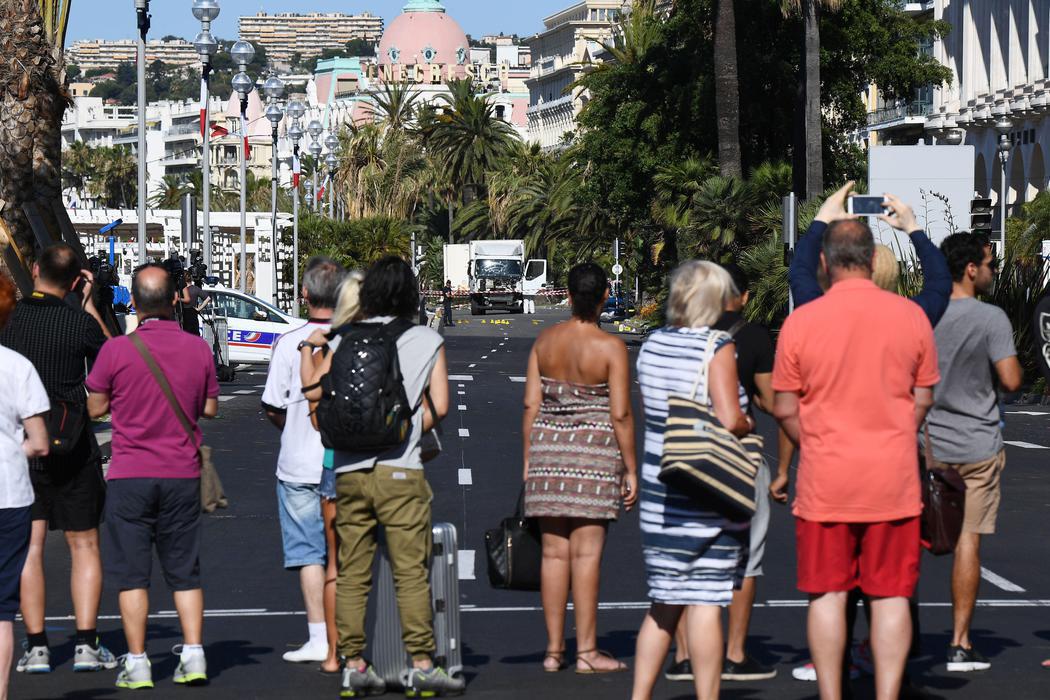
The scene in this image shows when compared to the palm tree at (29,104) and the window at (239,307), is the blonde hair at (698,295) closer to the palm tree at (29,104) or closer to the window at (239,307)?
the palm tree at (29,104)

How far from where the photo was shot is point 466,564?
482 inches

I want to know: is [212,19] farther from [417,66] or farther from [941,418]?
[417,66]

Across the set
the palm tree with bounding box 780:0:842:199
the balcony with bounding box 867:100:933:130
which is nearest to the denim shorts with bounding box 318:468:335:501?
the palm tree with bounding box 780:0:842:199

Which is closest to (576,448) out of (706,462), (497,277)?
(706,462)

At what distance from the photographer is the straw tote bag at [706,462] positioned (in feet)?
23.0

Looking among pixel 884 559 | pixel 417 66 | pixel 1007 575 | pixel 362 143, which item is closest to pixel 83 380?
pixel 884 559

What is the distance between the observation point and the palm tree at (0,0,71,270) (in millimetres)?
21641

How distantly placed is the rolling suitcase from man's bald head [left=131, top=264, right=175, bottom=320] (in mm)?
1404

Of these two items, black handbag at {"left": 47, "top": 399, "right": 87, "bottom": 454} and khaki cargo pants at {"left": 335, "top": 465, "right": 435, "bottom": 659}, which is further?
black handbag at {"left": 47, "top": 399, "right": 87, "bottom": 454}

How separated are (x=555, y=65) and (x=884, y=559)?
166 meters

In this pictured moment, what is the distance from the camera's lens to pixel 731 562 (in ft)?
23.7

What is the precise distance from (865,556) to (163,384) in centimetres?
306

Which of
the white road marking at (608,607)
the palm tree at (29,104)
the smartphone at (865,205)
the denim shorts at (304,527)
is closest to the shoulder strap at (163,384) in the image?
the denim shorts at (304,527)

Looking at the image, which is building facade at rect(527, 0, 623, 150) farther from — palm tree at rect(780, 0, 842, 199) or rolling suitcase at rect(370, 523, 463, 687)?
rolling suitcase at rect(370, 523, 463, 687)
